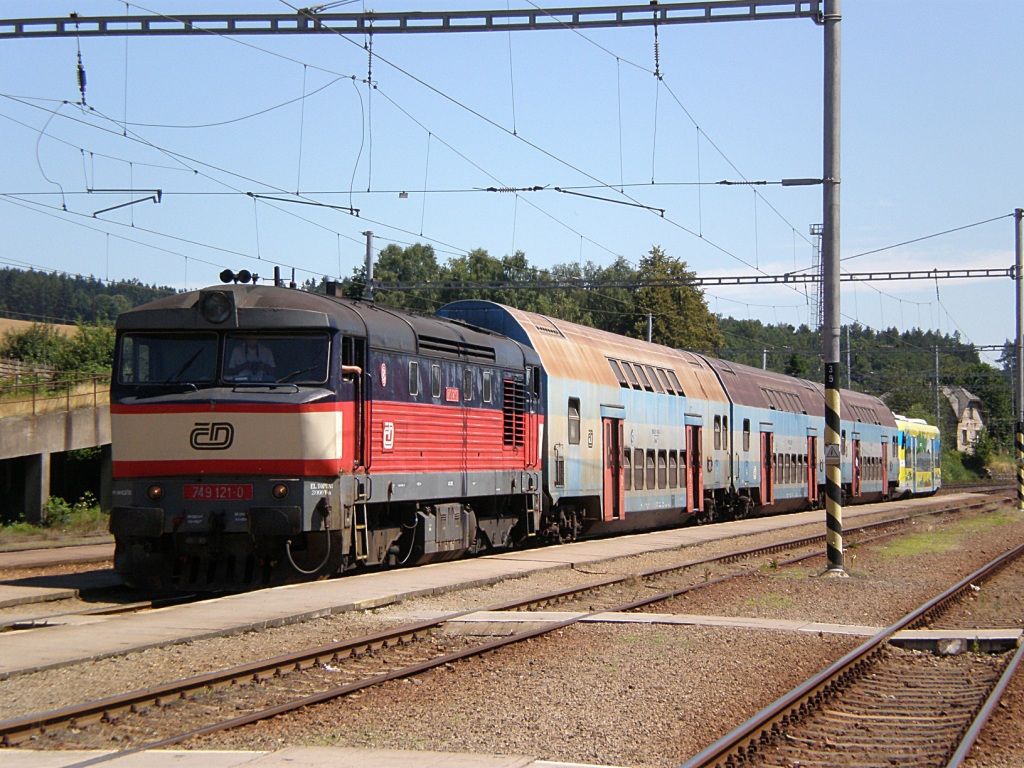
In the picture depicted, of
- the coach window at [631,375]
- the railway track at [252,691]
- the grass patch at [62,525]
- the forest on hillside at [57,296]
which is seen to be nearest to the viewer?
the railway track at [252,691]

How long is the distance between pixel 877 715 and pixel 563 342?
15733mm

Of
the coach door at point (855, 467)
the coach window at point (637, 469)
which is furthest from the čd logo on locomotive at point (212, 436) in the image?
the coach door at point (855, 467)

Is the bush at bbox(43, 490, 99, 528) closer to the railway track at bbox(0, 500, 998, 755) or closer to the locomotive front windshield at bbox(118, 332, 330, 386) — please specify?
the locomotive front windshield at bbox(118, 332, 330, 386)

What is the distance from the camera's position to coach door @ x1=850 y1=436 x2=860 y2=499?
46281 mm

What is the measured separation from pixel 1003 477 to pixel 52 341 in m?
72.5

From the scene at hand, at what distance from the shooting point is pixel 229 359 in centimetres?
1596

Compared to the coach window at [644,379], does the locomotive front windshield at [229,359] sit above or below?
below

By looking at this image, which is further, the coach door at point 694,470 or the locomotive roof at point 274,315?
the coach door at point 694,470

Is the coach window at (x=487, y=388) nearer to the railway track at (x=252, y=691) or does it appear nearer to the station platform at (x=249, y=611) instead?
the station platform at (x=249, y=611)

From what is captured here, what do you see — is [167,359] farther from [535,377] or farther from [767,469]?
[767,469]

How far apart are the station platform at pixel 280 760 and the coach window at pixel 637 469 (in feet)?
65.0

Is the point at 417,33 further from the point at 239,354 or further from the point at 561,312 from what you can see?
the point at 561,312

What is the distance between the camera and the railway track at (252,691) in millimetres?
8422

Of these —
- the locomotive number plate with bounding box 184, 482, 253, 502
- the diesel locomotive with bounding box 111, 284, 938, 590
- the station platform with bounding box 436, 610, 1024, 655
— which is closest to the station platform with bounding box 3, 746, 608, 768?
the station platform with bounding box 436, 610, 1024, 655
